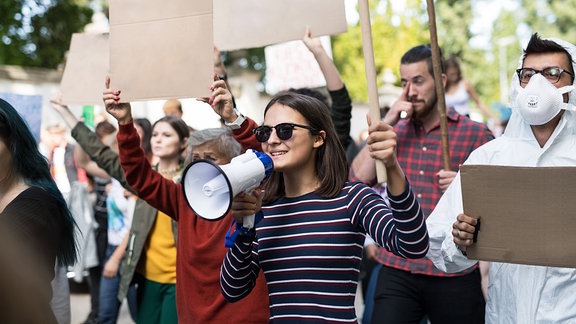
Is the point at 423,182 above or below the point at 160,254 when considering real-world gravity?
above

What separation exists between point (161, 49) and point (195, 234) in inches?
40.3

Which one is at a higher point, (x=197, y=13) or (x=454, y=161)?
(x=197, y=13)

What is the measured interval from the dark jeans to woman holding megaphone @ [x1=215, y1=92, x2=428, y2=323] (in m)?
1.10

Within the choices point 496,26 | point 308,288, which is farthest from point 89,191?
point 496,26

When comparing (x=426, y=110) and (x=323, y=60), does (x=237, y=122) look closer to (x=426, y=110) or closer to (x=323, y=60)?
(x=323, y=60)

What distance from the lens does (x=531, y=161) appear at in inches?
116

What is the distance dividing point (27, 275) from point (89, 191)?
633cm

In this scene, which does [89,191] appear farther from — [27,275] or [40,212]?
[27,275]

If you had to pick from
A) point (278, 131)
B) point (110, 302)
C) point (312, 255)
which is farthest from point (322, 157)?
point (110, 302)

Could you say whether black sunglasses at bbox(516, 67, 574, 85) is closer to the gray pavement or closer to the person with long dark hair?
the person with long dark hair

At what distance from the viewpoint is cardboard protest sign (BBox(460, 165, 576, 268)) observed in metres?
2.55

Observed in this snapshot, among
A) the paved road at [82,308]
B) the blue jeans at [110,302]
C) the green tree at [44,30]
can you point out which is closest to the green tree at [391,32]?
the green tree at [44,30]

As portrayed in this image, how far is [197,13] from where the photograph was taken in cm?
296

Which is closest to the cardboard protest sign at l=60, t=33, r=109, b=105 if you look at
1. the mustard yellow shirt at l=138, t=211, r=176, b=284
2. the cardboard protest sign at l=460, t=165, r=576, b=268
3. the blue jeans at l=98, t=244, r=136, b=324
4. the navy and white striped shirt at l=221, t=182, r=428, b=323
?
the mustard yellow shirt at l=138, t=211, r=176, b=284
